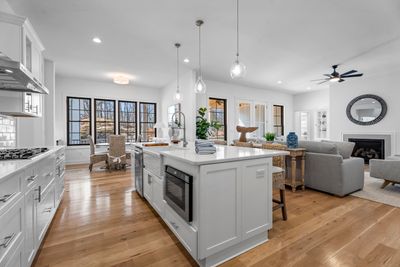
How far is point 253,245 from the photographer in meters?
1.82

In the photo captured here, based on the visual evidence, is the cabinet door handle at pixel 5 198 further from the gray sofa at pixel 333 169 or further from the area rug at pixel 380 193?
the area rug at pixel 380 193

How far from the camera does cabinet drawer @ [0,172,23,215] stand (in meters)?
1.03

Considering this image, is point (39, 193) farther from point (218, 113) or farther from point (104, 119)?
point (218, 113)

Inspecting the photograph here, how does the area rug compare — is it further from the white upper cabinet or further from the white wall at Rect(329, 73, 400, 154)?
the white upper cabinet

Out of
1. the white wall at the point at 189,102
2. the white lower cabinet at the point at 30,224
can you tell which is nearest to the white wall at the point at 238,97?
the white wall at the point at 189,102

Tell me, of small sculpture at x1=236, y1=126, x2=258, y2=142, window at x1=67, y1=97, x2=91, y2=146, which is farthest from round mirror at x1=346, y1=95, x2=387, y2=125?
window at x1=67, y1=97, x2=91, y2=146

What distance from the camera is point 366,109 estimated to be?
5.98 m

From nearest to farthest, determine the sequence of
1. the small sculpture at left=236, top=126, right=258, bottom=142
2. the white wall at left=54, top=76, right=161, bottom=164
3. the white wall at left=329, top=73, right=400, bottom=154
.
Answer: the small sculpture at left=236, top=126, right=258, bottom=142 → the white wall at left=329, top=73, right=400, bottom=154 → the white wall at left=54, top=76, right=161, bottom=164

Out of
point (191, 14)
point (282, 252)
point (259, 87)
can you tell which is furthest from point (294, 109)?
point (282, 252)

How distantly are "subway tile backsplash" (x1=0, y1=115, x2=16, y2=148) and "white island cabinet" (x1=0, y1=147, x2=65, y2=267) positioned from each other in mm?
1141

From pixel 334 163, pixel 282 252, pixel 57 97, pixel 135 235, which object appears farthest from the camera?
pixel 57 97

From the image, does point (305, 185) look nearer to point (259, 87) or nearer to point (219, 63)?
point (219, 63)

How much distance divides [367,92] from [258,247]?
269 inches

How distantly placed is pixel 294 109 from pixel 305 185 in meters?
6.48
